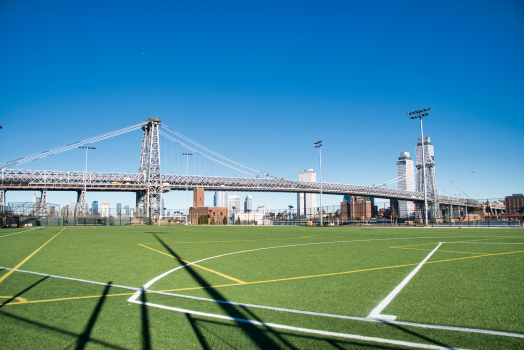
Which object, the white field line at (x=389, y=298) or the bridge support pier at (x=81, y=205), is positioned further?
the bridge support pier at (x=81, y=205)

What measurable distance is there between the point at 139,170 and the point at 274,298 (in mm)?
79568

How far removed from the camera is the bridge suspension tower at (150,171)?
72.3 m

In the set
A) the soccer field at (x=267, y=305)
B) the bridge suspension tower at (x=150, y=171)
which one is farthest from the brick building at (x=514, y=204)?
the bridge suspension tower at (x=150, y=171)

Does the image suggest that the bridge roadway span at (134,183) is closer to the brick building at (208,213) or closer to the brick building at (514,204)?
the brick building at (208,213)

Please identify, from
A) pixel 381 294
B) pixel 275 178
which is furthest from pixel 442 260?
pixel 275 178

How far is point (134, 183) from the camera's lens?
7731cm

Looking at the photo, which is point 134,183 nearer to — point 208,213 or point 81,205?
point 81,205

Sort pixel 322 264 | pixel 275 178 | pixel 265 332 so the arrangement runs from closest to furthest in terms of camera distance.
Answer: pixel 265 332 → pixel 322 264 → pixel 275 178

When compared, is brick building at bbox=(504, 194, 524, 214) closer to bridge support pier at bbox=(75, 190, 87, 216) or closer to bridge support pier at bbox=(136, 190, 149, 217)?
bridge support pier at bbox=(136, 190, 149, 217)

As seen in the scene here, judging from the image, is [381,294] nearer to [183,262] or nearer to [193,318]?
[193,318]

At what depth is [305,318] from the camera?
448 cm

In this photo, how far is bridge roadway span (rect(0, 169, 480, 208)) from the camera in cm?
7175

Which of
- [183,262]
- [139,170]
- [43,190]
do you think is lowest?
[183,262]

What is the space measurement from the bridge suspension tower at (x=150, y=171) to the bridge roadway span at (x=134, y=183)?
1.49 metres
